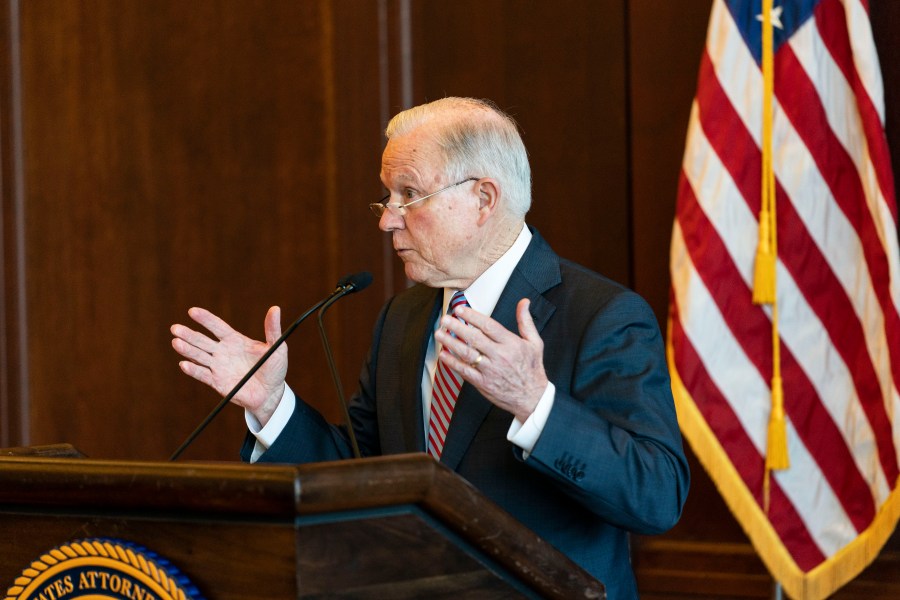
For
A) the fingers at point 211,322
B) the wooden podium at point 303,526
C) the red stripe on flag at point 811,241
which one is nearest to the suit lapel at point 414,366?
the fingers at point 211,322

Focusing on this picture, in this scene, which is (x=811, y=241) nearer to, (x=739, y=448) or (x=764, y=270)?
(x=764, y=270)

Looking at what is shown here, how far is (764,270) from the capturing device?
306cm

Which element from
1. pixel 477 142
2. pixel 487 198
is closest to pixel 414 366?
pixel 487 198

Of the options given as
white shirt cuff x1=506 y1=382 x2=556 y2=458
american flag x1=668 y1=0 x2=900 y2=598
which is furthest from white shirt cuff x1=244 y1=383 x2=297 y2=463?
american flag x1=668 y1=0 x2=900 y2=598

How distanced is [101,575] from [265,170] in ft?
10.1

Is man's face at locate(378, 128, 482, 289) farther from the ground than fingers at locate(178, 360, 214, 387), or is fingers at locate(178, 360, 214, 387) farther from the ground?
man's face at locate(378, 128, 482, 289)

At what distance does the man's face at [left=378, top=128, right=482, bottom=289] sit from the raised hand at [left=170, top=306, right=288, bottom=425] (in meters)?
0.30

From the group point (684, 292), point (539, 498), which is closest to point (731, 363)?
point (684, 292)

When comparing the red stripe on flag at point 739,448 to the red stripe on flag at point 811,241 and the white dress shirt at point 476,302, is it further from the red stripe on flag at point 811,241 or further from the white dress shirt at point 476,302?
the white dress shirt at point 476,302

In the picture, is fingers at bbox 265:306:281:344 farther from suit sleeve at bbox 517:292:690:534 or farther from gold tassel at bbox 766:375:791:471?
gold tassel at bbox 766:375:791:471

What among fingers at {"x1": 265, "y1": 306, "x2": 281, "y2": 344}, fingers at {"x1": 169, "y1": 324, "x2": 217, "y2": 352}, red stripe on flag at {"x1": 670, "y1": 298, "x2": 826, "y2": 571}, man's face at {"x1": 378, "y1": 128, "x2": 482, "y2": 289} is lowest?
red stripe on flag at {"x1": 670, "y1": 298, "x2": 826, "y2": 571}

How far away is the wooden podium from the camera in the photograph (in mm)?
1288

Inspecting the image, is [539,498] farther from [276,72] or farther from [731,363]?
[276,72]

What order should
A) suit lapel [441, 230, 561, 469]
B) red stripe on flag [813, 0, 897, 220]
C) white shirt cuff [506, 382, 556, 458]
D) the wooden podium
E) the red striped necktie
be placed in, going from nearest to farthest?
the wooden podium < white shirt cuff [506, 382, 556, 458] < suit lapel [441, 230, 561, 469] < the red striped necktie < red stripe on flag [813, 0, 897, 220]
